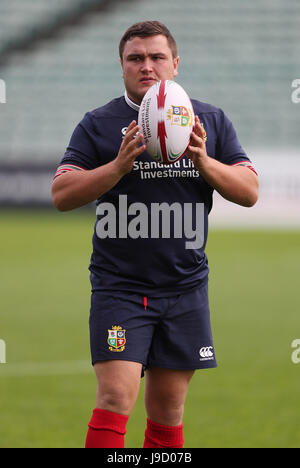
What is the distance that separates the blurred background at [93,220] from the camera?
203 inches

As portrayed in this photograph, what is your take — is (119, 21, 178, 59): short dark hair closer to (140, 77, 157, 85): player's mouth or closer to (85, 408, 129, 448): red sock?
(140, 77, 157, 85): player's mouth

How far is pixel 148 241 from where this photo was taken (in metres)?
3.27

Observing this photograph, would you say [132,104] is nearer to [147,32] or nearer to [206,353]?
[147,32]

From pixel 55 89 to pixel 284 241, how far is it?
12.9 m

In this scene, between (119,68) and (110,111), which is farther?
(119,68)

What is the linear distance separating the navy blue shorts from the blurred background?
117 cm

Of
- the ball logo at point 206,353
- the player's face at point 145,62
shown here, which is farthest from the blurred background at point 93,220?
the player's face at point 145,62

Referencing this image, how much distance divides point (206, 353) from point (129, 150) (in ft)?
3.33

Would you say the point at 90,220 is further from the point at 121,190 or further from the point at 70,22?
the point at 121,190

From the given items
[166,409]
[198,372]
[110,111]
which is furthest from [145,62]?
[198,372]

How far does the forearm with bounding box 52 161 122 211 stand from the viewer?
3.02 metres

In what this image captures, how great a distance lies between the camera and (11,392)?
5531 millimetres

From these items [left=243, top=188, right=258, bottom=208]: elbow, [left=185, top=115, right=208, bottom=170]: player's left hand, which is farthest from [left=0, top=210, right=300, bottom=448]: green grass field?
[left=185, top=115, right=208, bottom=170]: player's left hand

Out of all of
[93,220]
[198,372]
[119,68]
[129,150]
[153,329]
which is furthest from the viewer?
[119,68]
